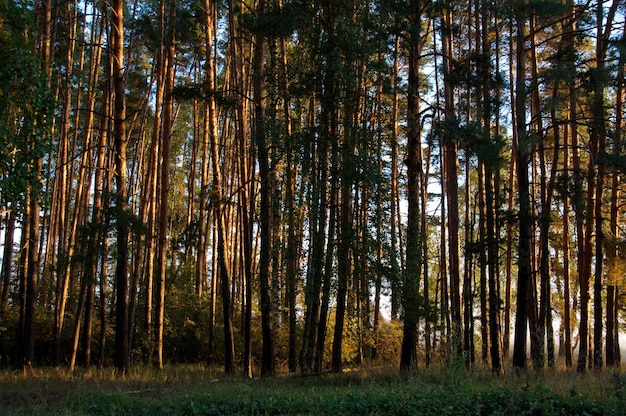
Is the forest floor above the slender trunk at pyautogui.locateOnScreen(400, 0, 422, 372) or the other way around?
the other way around

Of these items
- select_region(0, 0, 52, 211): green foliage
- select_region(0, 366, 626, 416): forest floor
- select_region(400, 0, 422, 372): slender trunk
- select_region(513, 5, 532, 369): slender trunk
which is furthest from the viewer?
select_region(513, 5, 532, 369): slender trunk

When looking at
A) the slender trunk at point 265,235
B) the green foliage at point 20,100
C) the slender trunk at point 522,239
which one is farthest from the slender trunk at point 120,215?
the slender trunk at point 522,239

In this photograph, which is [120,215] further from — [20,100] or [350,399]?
[350,399]

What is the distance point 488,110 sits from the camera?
15.2m

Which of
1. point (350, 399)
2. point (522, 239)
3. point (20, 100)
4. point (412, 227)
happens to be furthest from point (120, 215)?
point (522, 239)

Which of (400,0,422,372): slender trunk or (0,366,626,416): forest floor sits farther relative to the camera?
(400,0,422,372): slender trunk

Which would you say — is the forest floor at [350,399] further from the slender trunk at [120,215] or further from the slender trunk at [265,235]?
the slender trunk at [265,235]

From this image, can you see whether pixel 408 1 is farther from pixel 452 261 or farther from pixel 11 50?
pixel 11 50

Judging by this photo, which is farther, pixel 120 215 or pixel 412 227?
pixel 412 227

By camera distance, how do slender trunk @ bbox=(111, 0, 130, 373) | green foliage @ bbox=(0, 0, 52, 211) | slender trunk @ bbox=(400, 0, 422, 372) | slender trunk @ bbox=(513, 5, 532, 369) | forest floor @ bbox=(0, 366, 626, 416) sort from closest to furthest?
1. forest floor @ bbox=(0, 366, 626, 416)
2. green foliage @ bbox=(0, 0, 52, 211)
3. slender trunk @ bbox=(111, 0, 130, 373)
4. slender trunk @ bbox=(400, 0, 422, 372)
5. slender trunk @ bbox=(513, 5, 532, 369)

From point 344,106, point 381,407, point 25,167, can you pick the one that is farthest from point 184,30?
point 381,407

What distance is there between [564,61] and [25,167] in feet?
41.6

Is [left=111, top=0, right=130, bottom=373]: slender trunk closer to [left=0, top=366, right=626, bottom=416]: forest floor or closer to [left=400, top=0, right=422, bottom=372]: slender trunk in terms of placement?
[left=0, top=366, right=626, bottom=416]: forest floor

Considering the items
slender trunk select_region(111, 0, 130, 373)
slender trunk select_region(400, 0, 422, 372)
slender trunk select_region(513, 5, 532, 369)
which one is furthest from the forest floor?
slender trunk select_region(513, 5, 532, 369)
